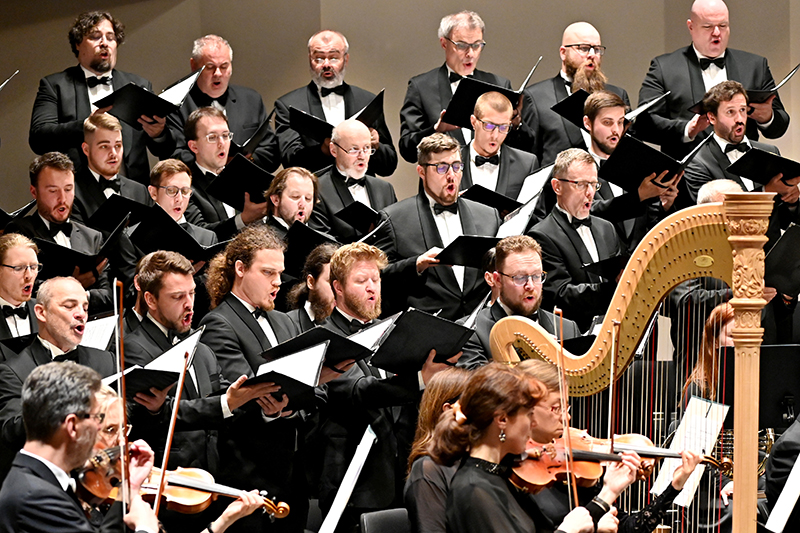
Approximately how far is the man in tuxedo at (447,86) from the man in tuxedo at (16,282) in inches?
102

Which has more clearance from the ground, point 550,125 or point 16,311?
point 550,125

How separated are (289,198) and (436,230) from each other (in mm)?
734

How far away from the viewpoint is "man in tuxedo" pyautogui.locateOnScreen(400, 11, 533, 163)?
646 centimetres

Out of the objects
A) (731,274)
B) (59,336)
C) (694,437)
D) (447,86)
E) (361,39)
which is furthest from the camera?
(361,39)

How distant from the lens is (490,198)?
5.37 metres

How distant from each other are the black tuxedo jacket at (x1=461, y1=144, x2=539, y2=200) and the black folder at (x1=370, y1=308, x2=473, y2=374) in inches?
83.7

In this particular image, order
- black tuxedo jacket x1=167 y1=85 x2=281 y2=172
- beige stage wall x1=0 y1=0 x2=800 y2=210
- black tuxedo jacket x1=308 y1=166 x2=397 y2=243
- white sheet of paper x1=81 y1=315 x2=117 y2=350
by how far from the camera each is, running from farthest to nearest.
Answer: beige stage wall x1=0 y1=0 x2=800 y2=210 → black tuxedo jacket x1=167 y1=85 x2=281 y2=172 → black tuxedo jacket x1=308 y1=166 x2=397 y2=243 → white sheet of paper x1=81 y1=315 x2=117 y2=350

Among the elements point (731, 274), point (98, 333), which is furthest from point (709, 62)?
point (731, 274)

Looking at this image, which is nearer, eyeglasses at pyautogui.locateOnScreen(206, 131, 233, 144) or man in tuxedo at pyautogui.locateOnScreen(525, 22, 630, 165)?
eyeglasses at pyautogui.locateOnScreen(206, 131, 233, 144)

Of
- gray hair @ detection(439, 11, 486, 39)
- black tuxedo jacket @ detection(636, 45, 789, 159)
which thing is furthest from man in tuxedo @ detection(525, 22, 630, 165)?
gray hair @ detection(439, 11, 486, 39)

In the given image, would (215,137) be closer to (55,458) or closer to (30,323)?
(30,323)

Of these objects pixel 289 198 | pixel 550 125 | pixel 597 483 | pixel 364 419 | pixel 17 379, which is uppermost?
pixel 550 125

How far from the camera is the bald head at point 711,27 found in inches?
264

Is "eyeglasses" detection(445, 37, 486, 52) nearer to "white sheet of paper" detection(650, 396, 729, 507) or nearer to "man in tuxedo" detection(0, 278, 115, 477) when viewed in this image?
"man in tuxedo" detection(0, 278, 115, 477)
